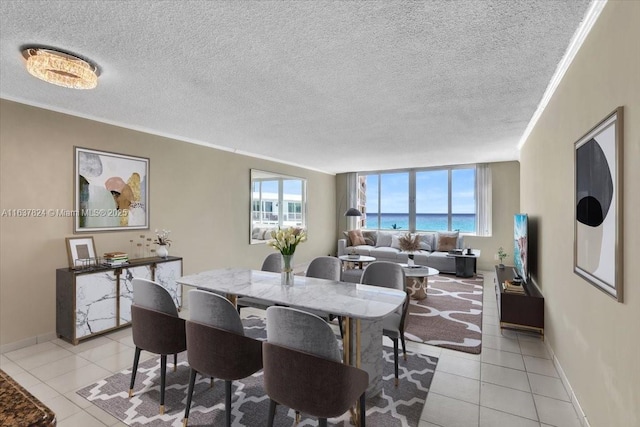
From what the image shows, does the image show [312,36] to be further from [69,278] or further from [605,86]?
[69,278]

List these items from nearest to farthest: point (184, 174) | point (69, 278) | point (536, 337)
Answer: point (69, 278), point (536, 337), point (184, 174)

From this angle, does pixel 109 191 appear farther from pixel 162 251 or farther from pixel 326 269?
pixel 326 269

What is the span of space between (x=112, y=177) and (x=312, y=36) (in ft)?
10.4

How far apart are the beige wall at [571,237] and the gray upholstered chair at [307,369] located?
127cm

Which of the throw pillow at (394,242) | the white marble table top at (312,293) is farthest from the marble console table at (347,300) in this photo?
the throw pillow at (394,242)

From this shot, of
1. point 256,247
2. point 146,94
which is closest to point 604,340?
point 146,94

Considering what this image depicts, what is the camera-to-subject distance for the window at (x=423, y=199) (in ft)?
26.0

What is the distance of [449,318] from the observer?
13.2 ft

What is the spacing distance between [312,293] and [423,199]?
18.7 metres

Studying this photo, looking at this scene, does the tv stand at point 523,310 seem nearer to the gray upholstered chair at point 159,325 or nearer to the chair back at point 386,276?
the chair back at point 386,276

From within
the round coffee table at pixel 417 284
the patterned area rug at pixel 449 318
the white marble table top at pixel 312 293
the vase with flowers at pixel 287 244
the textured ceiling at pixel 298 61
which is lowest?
the patterned area rug at pixel 449 318

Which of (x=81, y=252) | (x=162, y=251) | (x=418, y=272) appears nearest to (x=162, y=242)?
(x=162, y=251)

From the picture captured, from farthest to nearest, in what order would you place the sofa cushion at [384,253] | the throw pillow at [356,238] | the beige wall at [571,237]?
1. the throw pillow at [356,238]
2. the sofa cushion at [384,253]
3. the beige wall at [571,237]

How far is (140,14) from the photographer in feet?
5.78
